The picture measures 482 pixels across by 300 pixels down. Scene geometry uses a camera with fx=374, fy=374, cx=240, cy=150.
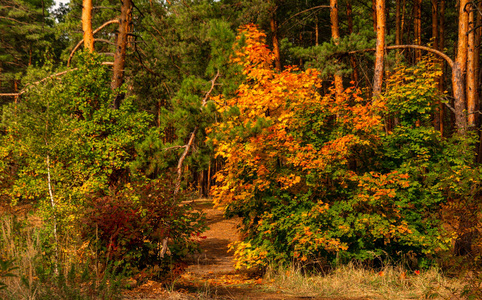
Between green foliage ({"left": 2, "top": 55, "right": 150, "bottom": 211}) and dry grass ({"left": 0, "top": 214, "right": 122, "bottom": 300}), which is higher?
green foliage ({"left": 2, "top": 55, "right": 150, "bottom": 211})

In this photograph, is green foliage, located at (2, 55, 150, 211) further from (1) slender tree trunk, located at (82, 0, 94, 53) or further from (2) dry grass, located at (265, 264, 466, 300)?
(2) dry grass, located at (265, 264, 466, 300)

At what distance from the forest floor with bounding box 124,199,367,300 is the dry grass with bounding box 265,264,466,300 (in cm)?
33

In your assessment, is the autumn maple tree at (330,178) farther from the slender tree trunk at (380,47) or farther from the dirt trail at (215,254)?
the slender tree trunk at (380,47)

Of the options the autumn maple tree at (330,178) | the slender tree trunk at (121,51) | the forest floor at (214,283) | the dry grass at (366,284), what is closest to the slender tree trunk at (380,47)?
the autumn maple tree at (330,178)

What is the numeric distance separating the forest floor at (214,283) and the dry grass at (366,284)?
0.33m

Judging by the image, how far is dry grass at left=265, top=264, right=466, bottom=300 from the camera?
5852mm

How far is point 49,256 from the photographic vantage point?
533cm

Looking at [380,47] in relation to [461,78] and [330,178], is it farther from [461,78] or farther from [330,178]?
[330,178]

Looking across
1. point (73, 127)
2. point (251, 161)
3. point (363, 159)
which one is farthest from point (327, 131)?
point (73, 127)

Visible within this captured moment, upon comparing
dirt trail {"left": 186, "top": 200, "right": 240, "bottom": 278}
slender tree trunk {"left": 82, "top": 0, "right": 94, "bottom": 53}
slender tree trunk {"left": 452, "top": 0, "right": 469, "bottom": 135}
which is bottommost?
dirt trail {"left": 186, "top": 200, "right": 240, "bottom": 278}

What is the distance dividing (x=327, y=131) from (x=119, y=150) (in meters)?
4.10

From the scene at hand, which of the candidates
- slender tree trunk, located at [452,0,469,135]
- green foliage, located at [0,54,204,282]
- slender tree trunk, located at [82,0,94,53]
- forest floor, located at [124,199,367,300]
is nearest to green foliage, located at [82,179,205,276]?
green foliage, located at [0,54,204,282]

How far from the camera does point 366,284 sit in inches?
251

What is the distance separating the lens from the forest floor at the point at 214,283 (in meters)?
5.05
